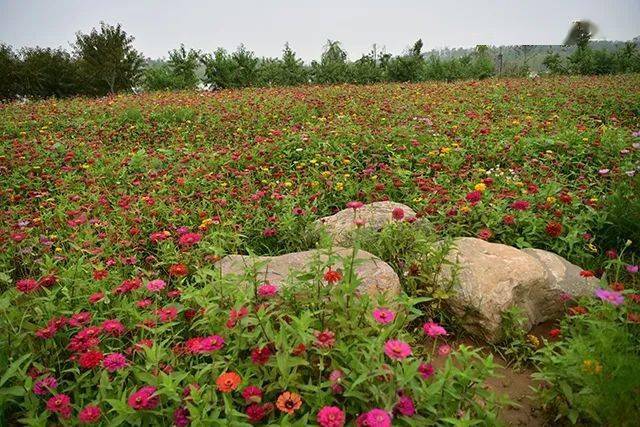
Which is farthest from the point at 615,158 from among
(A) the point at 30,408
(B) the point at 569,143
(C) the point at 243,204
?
(A) the point at 30,408

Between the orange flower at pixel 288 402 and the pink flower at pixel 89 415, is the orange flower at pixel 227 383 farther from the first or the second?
the pink flower at pixel 89 415

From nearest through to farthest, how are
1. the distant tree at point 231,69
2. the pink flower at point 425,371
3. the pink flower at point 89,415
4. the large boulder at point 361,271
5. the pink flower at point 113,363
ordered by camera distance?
the pink flower at point 89,415
the pink flower at point 425,371
the pink flower at point 113,363
the large boulder at point 361,271
the distant tree at point 231,69

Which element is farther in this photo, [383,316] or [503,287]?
[503,287]

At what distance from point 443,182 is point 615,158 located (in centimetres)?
244

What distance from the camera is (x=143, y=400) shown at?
164 centimetres

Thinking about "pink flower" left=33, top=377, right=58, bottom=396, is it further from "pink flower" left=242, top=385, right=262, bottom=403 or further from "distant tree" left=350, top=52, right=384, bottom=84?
"distant tree" left=350, top=52, right=384, bottom=84

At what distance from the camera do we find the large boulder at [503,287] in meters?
2.85

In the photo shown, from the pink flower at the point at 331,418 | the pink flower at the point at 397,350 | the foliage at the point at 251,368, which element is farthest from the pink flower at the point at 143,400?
the pink flower at the point at 397,350

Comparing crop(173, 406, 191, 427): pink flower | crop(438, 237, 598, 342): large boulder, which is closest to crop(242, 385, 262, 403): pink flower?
crop(173, 406, 191, 427): pink flower

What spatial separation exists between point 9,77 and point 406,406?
95.5ft

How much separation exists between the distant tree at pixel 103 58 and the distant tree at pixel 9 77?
334 centimetres

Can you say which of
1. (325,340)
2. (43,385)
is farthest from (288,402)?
→ (43,385)

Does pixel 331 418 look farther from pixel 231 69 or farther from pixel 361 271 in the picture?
pixel 231 69

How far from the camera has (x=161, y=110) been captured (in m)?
9.38
